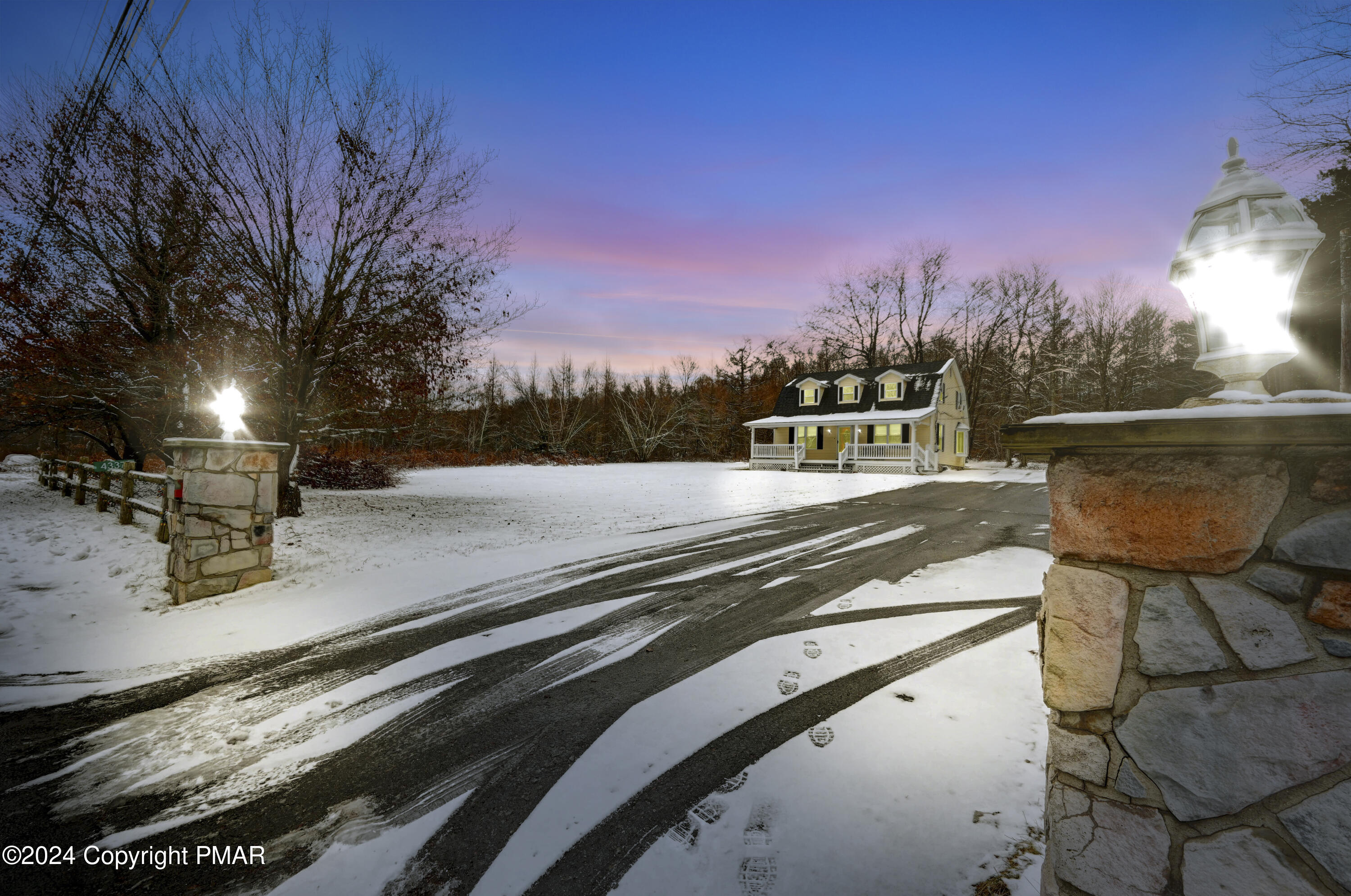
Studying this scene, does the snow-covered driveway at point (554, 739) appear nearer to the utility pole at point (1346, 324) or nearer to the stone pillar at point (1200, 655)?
the stone pillar at point (1200, 655)

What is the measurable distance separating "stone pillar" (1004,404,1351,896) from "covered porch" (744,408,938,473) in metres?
20.8

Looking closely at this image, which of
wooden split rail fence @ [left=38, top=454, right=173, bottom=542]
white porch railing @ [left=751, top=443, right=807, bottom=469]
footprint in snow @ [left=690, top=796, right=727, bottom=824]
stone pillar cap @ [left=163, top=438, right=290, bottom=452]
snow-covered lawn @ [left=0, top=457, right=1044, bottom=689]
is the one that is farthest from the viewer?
white porch railing @ [left=751, top=443, right=807, bottom=469]

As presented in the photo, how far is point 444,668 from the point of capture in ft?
11.7

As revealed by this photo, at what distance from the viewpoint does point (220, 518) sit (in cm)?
499

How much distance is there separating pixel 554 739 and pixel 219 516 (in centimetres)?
453

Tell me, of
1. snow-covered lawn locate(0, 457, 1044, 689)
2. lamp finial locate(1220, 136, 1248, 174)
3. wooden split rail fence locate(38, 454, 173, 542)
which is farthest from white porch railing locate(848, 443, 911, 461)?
wooden split rail fence locate(38, 454, 173, 542)

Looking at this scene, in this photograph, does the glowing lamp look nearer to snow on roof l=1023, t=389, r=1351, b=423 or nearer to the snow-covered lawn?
the snow-covered lawn

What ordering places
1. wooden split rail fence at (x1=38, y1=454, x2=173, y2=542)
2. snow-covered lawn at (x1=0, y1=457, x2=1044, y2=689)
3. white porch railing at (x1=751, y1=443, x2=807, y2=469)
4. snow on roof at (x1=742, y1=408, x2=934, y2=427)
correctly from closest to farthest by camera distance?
1. snow-covered lawn at (x1=0, y1=457, x2=1044, y2=689)
2. wooden split rail fence at (x1=38, y1=454, x2=173, y2=542)
3. snow on roof at (x1=742, y1=408, x2=934, y2=427)
4. white porch railing at (x1=751, y1=443, x2=807, y2=469)

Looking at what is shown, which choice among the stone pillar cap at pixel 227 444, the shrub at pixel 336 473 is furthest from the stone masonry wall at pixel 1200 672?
the shrub at pixel 336 473

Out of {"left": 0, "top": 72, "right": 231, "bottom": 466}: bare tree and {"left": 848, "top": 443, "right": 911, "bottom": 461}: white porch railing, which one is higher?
{"left": 0, "top": 72, "right": 231, "bottom": 466}: bare tree

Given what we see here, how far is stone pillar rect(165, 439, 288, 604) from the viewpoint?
188 inches

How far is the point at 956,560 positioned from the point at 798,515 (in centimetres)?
384

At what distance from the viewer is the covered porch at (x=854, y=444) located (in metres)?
21.6

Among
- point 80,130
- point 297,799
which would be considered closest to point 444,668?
point 297,799
